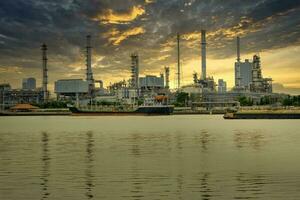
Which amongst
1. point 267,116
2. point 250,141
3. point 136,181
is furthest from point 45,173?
point 267,116

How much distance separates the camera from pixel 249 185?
25.2 m

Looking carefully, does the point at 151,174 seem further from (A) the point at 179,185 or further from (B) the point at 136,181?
(A) the point at 179,185

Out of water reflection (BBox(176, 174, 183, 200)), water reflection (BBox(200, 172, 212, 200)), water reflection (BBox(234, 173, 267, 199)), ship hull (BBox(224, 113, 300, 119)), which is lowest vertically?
water reflection (BBox(176, 174, 183, 200))

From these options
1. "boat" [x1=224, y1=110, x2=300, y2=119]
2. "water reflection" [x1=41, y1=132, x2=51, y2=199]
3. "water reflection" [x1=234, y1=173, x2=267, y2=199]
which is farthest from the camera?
"boat" [x1=224, y1=110, x2=300, y2=119]

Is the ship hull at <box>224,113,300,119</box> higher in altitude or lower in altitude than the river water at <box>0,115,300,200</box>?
higher

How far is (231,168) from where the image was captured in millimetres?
32312

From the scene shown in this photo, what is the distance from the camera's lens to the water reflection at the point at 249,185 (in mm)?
22375

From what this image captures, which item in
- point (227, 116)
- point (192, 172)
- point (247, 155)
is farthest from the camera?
point (227, 116)

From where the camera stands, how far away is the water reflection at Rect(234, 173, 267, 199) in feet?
73.4

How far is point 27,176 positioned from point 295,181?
54.5ft

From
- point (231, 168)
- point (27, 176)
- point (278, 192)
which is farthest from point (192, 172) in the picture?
point (27, 176)

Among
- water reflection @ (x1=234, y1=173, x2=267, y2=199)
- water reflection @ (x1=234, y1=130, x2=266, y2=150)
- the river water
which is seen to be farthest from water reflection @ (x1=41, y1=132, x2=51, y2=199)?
water reflection @ (x1=234, y1=130, x2=266, y2=150)

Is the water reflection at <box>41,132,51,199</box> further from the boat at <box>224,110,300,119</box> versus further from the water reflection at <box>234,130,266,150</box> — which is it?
the boat at <box>224,110,300,119</box>

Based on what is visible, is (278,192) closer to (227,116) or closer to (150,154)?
(150,154)
